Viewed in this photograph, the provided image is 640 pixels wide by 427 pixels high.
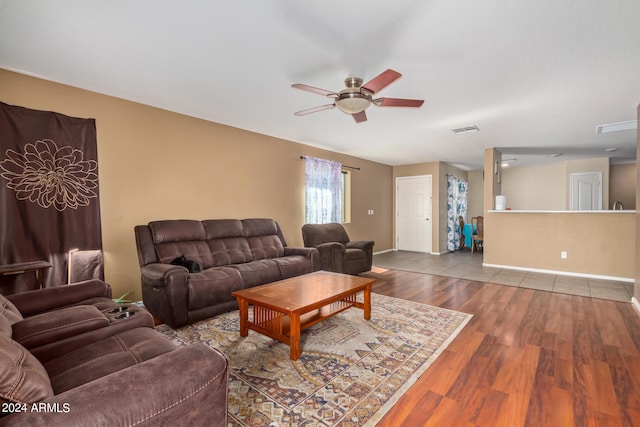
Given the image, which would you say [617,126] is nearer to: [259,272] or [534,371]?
[534,371]

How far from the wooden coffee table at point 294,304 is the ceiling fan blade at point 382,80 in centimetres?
172

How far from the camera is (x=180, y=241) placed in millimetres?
3371

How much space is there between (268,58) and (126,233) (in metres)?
2.46

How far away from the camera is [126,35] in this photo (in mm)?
2049

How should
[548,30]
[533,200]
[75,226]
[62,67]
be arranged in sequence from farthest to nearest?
[533,200] → [75,226] → [62,67] → [548,30]

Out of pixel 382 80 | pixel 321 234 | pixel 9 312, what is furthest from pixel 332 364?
pixel 321 234

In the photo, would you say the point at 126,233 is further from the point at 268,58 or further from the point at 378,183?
the point at 378,183

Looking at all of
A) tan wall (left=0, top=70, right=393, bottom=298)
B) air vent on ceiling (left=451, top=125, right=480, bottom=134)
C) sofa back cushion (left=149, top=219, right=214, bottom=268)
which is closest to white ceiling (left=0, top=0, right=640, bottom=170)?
tan wall (left=0, top=70, right=393, bottom=298)

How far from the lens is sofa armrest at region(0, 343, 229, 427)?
0.79m

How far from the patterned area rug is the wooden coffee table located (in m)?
0.14

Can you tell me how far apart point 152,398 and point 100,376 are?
0.48 meters

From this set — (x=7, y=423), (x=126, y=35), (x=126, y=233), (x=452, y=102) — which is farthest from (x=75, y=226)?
(x=452, y=102)

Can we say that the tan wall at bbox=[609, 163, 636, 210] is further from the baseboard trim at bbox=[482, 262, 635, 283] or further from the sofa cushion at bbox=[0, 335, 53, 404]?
the sofa cushion at bbox=[0, 335, 53, 404]

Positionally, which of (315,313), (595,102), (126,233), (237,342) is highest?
(595,102)
